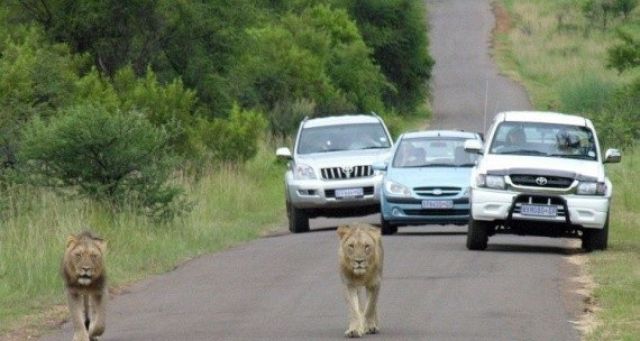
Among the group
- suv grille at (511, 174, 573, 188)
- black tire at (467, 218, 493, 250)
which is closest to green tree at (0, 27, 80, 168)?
black tire at (467, 218, 493, 250)

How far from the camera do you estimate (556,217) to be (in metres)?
21.7

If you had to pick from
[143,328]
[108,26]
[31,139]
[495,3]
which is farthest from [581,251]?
[495,3]

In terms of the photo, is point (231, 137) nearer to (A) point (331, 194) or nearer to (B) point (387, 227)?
(A) point (331, 194)

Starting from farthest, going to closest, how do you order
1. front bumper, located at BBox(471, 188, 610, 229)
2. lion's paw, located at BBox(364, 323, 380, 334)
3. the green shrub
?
the green shrub, front bumper, located at BBox(471, 188, 610, 229), lion's paw, located at BBox(364, 323, 380, 334)

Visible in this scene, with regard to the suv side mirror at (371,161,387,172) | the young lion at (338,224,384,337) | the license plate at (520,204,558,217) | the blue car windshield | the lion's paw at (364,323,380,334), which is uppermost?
the young lion at (338,224,384,337)

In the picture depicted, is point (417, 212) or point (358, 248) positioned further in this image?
point (417, 212)

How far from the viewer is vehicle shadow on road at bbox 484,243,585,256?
22266mm

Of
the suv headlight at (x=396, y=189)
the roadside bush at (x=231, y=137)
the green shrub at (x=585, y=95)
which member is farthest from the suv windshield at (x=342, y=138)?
the green shrub at (x=585, y=95)

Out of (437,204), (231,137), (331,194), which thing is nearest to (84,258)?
(437,204)

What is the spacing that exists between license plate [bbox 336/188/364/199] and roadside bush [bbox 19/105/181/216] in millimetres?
3510

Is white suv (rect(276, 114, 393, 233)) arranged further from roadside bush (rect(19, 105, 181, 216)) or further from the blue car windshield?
roadside bush (rect(19, 105, 181, 216))

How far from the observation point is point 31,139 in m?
23.8

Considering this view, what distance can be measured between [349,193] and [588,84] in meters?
36.7

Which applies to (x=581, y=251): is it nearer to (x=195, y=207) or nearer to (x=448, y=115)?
(x=195, y=207)
